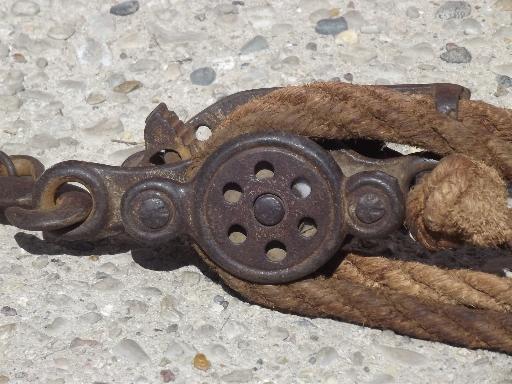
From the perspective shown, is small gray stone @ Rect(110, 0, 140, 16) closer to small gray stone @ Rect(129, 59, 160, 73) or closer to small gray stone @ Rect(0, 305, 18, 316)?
small gray stone @ Rect(129, 59, 160, 73)

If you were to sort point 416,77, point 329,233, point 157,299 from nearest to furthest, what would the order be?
1. point 329,233
2. point 157,299
3. point 416,77

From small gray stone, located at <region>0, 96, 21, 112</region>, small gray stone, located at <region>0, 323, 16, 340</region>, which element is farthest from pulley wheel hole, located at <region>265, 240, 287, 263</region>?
small gray stone, located at <region>0, 96, 21, 112</region>

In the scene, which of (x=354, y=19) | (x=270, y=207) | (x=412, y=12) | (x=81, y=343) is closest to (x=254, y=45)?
(x=354, y=19)

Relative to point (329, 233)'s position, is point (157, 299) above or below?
below

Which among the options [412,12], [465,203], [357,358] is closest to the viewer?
[465,203]

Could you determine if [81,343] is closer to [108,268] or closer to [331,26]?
[108,268]

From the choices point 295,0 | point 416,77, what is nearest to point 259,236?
point 416,77

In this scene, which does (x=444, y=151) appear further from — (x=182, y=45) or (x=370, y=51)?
(x=182, y=45)
